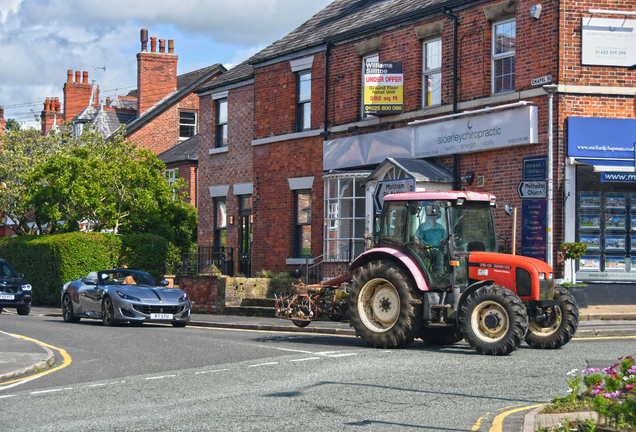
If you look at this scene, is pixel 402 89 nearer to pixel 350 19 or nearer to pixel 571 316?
pixel 350 19

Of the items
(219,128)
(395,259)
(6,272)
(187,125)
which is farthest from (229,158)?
(395,259)

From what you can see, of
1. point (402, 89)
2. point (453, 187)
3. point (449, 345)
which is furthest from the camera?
point (402, 89)

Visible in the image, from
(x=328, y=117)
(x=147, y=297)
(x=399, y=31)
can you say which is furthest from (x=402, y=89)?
(x=147, y=297)

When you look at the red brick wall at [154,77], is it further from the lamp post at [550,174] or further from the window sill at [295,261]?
the lamp post at [550,174]

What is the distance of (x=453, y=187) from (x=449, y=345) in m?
7.47

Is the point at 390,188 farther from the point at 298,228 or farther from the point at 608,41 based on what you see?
the point at 298,228

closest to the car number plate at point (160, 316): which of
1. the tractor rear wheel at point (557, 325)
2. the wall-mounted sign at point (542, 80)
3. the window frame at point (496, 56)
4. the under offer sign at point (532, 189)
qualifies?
the under offer sign at point (532, 189)

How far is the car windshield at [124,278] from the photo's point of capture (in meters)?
19.3

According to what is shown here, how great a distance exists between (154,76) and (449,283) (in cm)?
3596

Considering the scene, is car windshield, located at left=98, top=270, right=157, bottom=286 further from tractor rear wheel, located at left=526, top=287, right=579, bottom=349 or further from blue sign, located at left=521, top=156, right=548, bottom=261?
tractor rear wheel, located at left=526, top=287, right=579, bottom=349

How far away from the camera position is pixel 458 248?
12.1m

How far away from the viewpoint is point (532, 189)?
1700cm

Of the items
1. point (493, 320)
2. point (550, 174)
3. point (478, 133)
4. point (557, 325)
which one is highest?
point (478, 133)

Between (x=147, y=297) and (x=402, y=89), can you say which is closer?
(x=147, y=297)
